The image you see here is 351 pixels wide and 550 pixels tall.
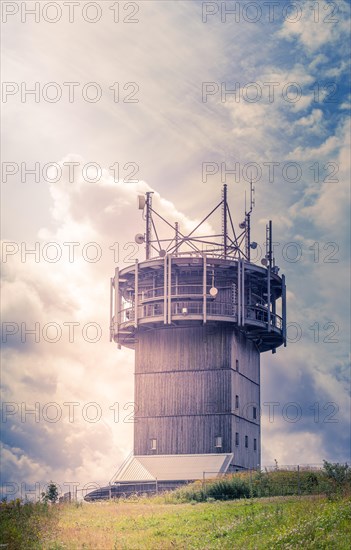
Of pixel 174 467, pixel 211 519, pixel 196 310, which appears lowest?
pixel 211 519

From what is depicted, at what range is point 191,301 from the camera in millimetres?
65625

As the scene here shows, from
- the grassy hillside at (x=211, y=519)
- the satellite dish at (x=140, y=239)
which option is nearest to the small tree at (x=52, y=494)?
the grassy hillside at (x=211, y=519)

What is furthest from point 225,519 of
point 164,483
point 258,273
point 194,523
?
point 258,273

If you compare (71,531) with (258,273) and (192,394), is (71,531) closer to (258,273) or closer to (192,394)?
(192,394)

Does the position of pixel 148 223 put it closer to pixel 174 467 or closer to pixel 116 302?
pixel 116 302

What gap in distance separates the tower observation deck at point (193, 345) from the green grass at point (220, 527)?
16.6 metres

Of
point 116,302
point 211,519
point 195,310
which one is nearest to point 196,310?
point 195,310

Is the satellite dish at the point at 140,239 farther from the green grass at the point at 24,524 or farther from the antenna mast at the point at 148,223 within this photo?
the green grass at the point at 24,524

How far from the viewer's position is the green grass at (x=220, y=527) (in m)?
35.5

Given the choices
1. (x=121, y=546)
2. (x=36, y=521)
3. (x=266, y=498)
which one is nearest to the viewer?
(x=121, y=546)

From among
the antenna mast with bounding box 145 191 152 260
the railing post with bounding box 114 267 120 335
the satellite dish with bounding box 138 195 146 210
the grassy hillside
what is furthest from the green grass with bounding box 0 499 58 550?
the satellite dish with bounding box 138 195 146 210

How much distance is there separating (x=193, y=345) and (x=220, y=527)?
27.9 m

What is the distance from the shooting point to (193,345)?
218 ft

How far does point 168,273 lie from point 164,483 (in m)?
14.9
